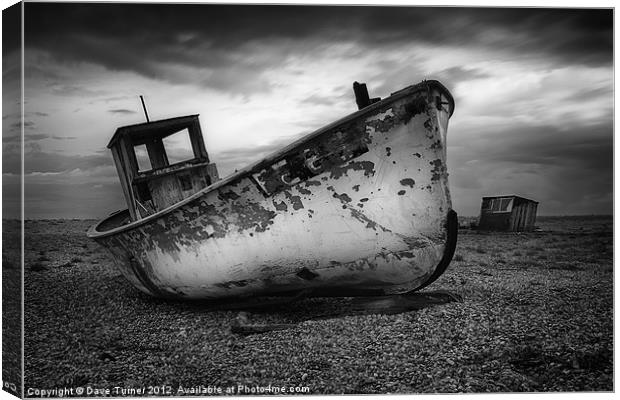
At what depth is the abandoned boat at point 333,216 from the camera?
Result: 4.06m

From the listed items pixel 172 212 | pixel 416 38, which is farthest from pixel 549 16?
pixel 172 212

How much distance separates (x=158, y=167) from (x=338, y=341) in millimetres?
3394

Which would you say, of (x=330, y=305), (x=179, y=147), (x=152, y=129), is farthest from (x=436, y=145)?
(x=179, y=147)

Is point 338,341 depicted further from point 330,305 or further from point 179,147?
point 179,147

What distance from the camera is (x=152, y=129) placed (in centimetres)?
573

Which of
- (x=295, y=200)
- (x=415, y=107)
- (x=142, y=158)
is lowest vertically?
(x=295, y=200)

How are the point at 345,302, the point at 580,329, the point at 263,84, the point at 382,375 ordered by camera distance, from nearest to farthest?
the point at 382,375 < the point at 580,329 < the point at 263,84 < the point at 345,302

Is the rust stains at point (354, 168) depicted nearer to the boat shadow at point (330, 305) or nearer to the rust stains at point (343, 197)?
the rust stains at point (343, 197)

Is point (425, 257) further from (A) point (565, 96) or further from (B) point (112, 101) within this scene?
(B) point (112, 101)

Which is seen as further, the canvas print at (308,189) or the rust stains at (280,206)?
the rust stains at (280,206)

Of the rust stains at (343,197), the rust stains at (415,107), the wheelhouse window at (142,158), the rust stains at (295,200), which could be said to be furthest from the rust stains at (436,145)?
the wheelhouse window at (142,158)

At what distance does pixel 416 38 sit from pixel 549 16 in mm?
1193

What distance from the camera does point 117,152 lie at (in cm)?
576

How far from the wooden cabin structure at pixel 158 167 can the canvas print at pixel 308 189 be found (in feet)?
2.55
